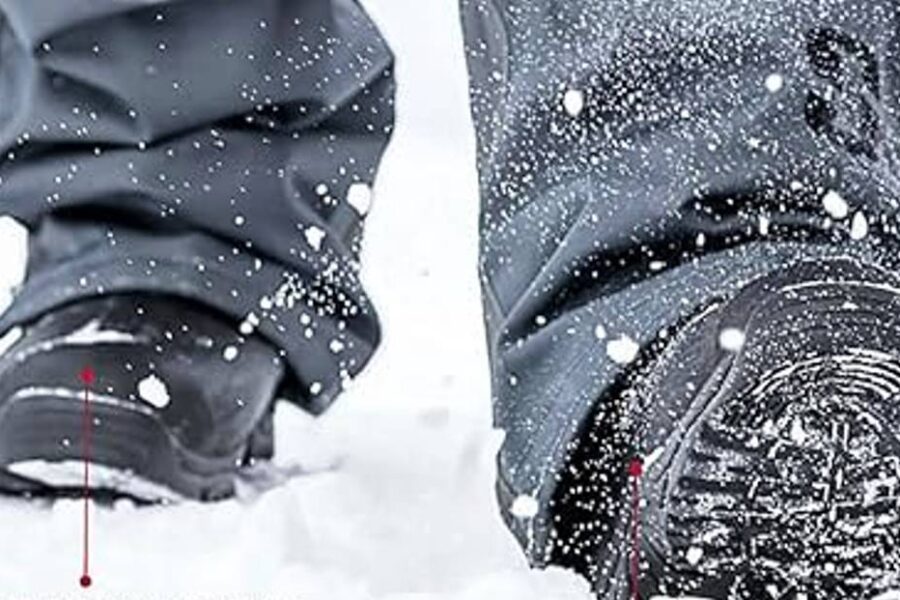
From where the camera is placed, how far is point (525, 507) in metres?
1.29

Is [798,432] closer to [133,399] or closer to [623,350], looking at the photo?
[623,350]

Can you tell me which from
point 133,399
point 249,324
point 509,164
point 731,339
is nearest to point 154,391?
point 133,399

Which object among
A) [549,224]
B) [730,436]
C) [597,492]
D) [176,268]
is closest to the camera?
[730,436]

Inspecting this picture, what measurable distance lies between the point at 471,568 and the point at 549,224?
0.19 metres

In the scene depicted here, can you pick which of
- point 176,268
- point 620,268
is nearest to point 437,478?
point 176,268

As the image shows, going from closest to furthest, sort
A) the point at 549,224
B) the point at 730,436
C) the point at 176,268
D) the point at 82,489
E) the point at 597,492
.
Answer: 1. the point at 730,436
2. the point at 597,492
3. the point at 549,224
4. the point at 82,489
5. the point at 176,268

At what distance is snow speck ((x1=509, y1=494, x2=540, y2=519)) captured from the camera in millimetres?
1277

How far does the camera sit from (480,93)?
4.80 ft

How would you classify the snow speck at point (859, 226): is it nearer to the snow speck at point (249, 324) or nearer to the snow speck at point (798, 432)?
the snow speck at point (798, 432)

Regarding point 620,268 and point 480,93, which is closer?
point 620,268

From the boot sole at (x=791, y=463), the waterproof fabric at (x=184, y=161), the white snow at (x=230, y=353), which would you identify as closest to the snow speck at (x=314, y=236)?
the waterproof fabric at (x=184, y=161)

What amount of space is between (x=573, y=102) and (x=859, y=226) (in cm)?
17

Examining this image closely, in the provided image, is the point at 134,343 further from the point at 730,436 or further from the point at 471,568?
the point at 730,436

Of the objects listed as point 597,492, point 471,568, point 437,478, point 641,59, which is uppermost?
point 641,59
